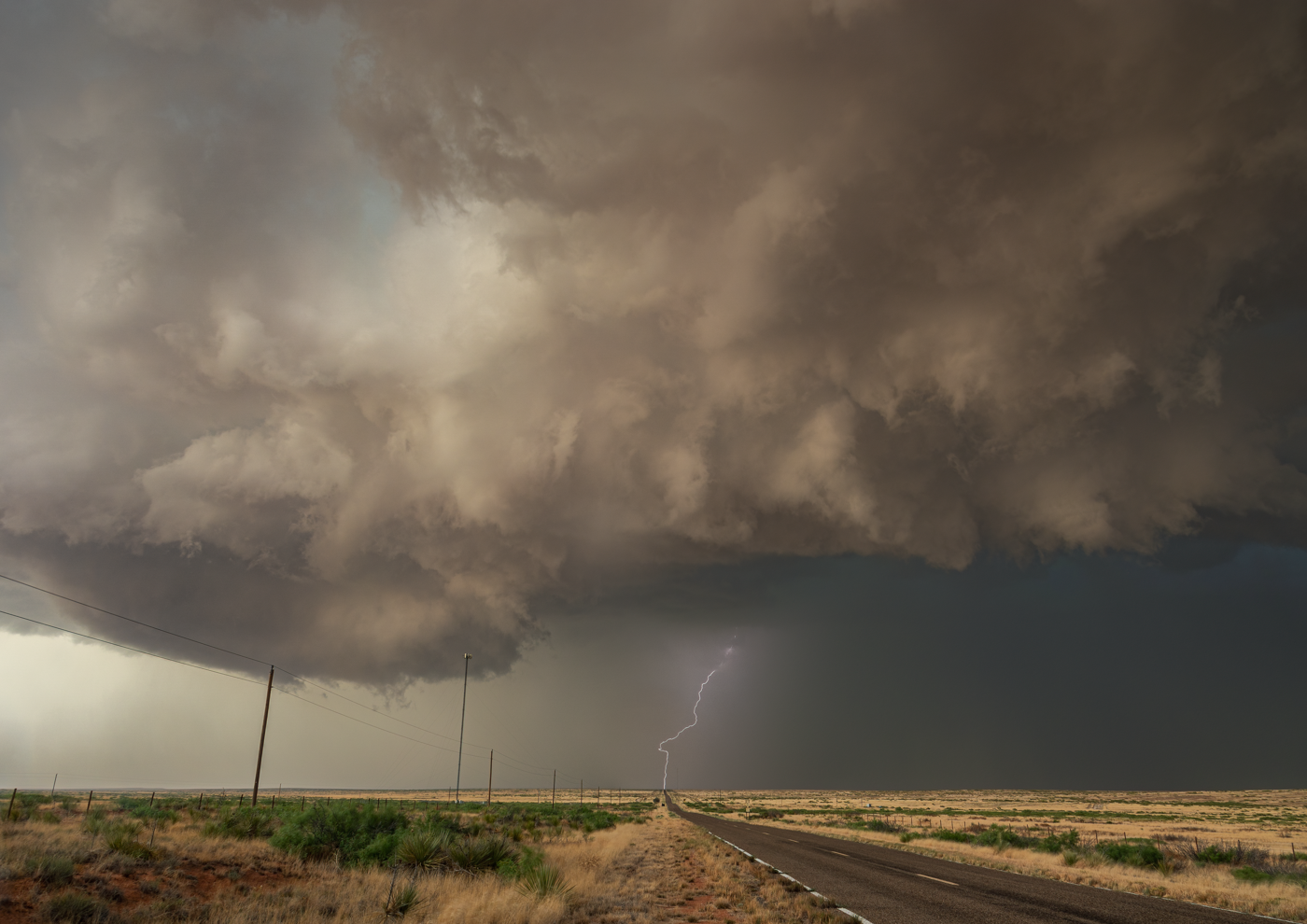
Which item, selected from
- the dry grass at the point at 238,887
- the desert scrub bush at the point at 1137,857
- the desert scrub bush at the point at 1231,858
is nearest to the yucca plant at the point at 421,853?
the dry grass at the point at 238,887

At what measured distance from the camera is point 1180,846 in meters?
35.6

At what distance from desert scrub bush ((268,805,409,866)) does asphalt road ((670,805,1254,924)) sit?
12.5 m

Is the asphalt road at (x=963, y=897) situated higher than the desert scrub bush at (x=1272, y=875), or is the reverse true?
the asphalt road at (x=963, y=897)

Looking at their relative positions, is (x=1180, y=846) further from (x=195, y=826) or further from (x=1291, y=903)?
(x=195, y=826)

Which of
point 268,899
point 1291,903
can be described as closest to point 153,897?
point 268,899

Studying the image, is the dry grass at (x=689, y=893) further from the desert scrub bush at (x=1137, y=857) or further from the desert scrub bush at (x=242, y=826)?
the desert scrub bush at (x=1137, y=857)

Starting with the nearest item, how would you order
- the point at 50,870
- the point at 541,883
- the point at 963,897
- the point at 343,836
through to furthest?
the point at 50,870 → the point at 541,883 → the point at 963,897 → the point at 343,836

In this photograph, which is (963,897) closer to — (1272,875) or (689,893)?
(689,893)

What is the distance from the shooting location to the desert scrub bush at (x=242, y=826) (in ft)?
83.8

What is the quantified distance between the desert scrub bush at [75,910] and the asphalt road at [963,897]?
1419 centimetres

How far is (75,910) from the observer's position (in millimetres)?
12703


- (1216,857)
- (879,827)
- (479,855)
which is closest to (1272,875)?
(1216,857)

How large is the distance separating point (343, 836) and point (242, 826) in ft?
22.2

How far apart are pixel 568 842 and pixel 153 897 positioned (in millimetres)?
19976
